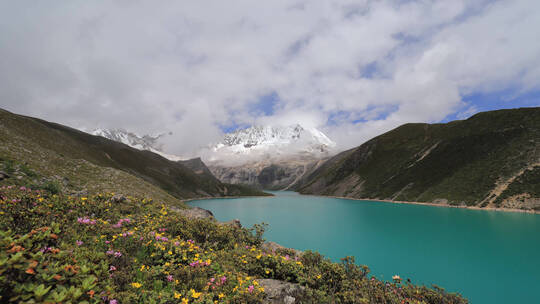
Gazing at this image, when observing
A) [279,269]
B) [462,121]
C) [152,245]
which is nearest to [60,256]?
[152,245]

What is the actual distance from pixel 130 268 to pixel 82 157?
8209 centimetres

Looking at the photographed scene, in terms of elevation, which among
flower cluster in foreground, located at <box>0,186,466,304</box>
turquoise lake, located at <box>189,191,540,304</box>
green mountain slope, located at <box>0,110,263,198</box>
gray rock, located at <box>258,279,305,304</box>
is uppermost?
green mountain slope, located at <box>0,110,263,198</box>

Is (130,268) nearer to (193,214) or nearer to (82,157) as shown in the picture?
(193,214)

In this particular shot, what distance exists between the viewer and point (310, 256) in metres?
10.4

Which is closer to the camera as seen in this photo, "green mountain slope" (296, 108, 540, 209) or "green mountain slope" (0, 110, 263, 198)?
"green mountain slope" (0, 110, 263, 198)

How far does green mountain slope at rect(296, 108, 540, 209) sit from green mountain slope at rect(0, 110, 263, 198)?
103 meters

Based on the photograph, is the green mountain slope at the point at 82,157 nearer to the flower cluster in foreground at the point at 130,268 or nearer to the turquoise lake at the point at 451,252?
the flower cluster in foreground at the point at 130,268

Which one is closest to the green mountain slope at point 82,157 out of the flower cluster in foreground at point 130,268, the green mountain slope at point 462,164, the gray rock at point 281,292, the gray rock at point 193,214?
the gray rock at point 193,214

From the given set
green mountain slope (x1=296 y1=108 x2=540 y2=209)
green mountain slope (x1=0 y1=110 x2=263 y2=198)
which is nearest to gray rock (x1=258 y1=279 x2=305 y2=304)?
green mountain slope (x1=0 y1=110 x2=263 y2=198)

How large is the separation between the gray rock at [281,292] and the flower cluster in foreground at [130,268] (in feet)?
0.73

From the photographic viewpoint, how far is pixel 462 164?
99.4 m

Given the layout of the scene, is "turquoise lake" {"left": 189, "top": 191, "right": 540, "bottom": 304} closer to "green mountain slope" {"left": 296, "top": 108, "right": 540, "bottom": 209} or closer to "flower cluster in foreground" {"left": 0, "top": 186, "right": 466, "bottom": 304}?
"flower cluster in foreground" {"left": 0, "top": 186, "right": 466, "bottom": 304}

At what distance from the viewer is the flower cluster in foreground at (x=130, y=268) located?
3.67m

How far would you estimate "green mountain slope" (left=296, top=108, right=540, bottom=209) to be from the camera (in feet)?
244
